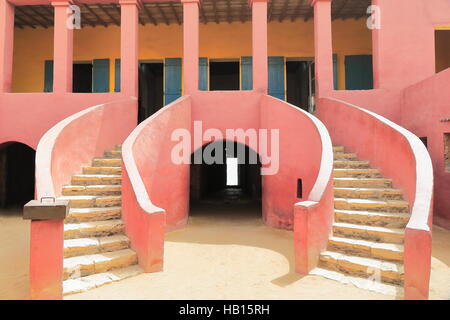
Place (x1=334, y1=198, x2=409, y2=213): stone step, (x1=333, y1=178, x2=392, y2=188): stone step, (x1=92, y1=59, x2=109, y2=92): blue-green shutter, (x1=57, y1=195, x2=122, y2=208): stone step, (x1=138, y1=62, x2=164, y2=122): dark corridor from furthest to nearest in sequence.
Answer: (x1=138, y1=62, x2=164, y2=122): dark corridor, (x1=92, y1=59, x2=109, y2=92): blue-green shutter, (x1=333, y1=178, x2=392, y2=188): stone step, (x1=57, y1=195, x2=122, y2=208): stone step, (x1=334, y1=198, x2=409, y2=213): stone step

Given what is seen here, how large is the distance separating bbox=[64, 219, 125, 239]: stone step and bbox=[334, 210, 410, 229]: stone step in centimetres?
373

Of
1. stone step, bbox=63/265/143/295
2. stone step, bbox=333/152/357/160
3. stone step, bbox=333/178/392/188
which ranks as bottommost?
stone step, bbox=63/265/143/295

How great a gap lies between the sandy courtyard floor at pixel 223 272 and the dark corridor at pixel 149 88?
860cm

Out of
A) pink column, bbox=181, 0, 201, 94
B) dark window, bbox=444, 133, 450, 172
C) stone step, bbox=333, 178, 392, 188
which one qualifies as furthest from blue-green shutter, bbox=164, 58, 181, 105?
dark window, bbox=444, 133, 450, 172

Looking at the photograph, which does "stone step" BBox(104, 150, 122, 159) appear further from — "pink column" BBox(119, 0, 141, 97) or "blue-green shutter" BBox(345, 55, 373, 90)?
"blue-green shutter" BBox(345, 55, 373, 90)

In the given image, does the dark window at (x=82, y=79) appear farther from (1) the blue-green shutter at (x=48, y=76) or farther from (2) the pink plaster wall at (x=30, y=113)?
(2) the pink plaster wall at (x=30, y=113)

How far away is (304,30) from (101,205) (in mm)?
9911

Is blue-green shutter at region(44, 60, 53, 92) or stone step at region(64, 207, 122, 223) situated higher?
blue-green shutter at region(44, 60, 53, 92)

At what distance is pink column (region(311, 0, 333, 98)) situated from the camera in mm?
9141

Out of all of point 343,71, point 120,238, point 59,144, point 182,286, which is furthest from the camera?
point 343,71

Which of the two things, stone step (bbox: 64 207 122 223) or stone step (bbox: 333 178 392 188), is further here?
stone step (bbox: 333 178 392 188)

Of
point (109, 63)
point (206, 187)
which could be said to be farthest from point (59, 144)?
point (206, 187)

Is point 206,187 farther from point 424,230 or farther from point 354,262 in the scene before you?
point 424,230

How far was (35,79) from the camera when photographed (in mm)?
12422
